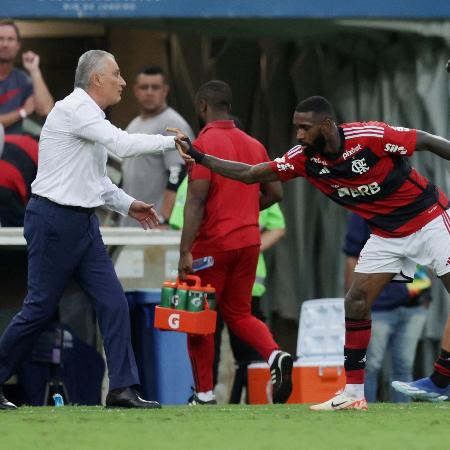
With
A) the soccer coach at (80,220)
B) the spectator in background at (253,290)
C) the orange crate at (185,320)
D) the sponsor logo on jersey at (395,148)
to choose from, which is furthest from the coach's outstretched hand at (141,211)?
the spectator in background at (253,290)

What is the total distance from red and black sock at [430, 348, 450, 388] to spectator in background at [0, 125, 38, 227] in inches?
125

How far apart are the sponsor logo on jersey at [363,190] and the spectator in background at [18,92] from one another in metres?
4.32

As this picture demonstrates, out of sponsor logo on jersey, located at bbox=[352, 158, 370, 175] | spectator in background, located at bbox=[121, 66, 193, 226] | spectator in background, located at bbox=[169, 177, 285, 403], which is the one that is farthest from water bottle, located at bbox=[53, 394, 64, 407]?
sponsor logo on jersey, located at bbox=[352, 158, 370, 175]

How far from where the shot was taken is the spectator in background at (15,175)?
11.6 m

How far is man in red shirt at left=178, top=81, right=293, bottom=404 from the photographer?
422 inches

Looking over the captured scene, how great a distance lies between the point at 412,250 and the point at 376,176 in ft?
1.64

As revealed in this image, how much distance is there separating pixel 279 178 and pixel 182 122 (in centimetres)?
357

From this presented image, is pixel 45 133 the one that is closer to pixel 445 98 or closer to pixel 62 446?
pixel 62 446

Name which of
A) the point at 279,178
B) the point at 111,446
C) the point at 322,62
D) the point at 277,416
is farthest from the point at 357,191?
the point at 322,62

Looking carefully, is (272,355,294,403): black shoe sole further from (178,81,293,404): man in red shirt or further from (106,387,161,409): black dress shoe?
(106,387,161,409): black dress shoe

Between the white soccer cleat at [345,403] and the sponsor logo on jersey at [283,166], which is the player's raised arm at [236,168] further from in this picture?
the white soccer cleat at [345,403]

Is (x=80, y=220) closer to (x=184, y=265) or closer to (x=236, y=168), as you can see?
(x=236, y=168)

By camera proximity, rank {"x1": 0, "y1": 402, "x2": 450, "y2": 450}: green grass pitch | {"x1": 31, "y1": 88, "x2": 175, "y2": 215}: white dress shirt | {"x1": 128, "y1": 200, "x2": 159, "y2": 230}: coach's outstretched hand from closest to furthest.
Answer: {"x1": 0, "y1": 402, "x2": 450, "y2": 450}: green grass pitch
{"x1": 31, "y1": 88, "x2": 175, "y2": 215}: white dress shirt
{"x1": 128, "y1": 200, "x2": 159, "y2": 230}: coach's outstretched hand

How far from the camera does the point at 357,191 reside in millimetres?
9500
